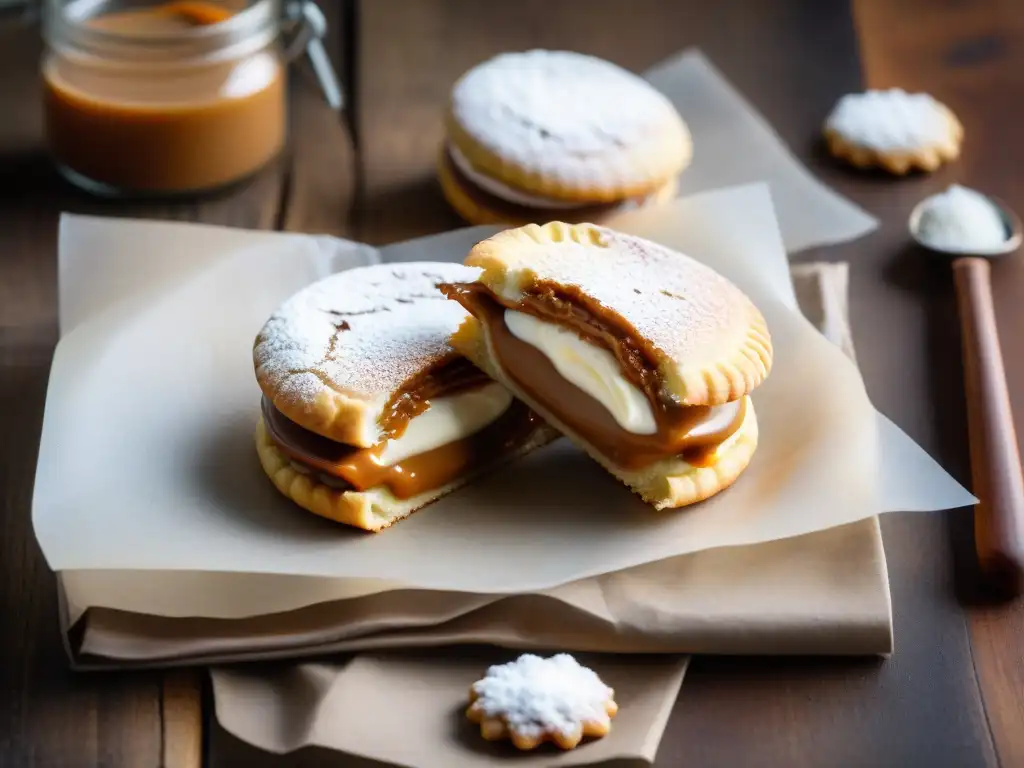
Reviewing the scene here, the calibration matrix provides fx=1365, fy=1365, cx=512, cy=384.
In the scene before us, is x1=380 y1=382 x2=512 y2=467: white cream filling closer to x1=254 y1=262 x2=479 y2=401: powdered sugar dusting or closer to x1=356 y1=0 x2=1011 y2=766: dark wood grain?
x1=254 y1=262 x2=479 y2=401: powdered sugar dusting

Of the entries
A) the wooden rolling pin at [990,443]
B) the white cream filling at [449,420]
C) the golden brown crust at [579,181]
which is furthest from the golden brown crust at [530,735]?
the golden brown crust at [579,181]

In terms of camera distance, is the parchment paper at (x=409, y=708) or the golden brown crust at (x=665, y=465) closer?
the parchment paper at (x=409, y=708)

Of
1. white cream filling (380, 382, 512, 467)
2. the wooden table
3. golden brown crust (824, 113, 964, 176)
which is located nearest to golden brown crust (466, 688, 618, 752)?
the wooden table

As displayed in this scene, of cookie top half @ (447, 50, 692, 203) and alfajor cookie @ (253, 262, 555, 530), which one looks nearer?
alfajor cookie @ (253, 262, 555, 530)

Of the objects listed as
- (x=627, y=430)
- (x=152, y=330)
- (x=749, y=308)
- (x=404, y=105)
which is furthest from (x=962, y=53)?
(x=152, y=330)

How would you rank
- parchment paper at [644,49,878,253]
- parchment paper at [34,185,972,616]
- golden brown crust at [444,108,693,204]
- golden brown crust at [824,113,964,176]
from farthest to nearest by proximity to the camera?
golden brown crust at [824,113,964,176] → parchment paper at [644,49,878,253] → golden brown crust at [444,108,693,204] → parchment paper at [34,185,972,616]

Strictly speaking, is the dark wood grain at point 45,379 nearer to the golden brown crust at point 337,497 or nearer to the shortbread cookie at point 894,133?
the golden brown crust at point 337,497

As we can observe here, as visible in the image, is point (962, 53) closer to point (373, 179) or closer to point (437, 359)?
point (373, 179)
